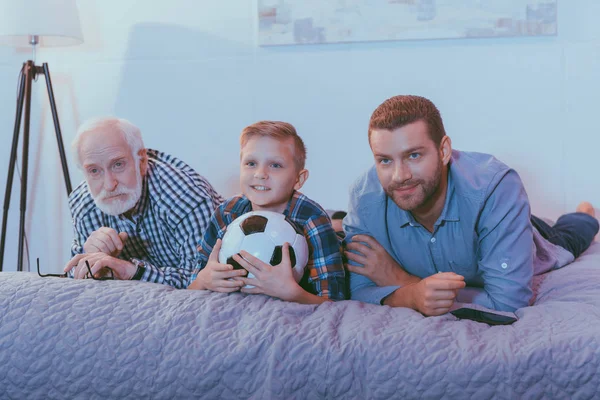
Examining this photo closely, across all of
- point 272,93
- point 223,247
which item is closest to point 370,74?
point 272,93

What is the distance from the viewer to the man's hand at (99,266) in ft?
6.05

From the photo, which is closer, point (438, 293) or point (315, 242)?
point (438, 293)

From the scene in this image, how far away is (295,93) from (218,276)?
171 centimetres

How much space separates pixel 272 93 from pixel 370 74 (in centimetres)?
47

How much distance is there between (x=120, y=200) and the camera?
2.08 metres

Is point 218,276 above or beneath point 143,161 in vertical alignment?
beneath

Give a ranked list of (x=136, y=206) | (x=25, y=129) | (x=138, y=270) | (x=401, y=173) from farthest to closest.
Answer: (x=25, y=129), (x=136, y=206), (x=138, y=270), (x=401, y=173)

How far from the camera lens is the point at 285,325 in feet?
4.72

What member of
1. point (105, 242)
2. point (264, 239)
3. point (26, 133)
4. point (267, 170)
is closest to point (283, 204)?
point (267, 170)

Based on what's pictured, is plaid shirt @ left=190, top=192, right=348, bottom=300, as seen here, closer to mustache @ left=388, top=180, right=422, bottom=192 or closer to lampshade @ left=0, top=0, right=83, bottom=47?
mustache @ left=388, top=180, right=422, bottom=192

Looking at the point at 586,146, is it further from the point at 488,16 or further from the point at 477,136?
the point at 488,16

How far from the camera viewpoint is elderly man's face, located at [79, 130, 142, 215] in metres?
2.04

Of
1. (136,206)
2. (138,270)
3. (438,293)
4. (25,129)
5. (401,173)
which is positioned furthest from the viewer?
(25,129)

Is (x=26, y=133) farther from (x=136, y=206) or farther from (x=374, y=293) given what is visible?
(x=374, y=293)
